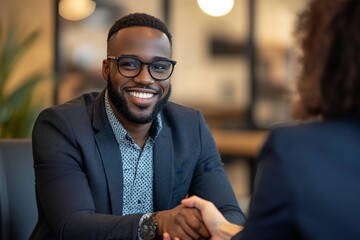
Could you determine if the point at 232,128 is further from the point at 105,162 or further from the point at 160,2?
the point at 105,162

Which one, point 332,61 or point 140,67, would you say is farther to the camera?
point 140,67

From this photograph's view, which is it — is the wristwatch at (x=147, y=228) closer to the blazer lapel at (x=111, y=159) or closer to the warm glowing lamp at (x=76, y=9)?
the blazer lapel at (x=111, y=159)

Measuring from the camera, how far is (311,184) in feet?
3.50

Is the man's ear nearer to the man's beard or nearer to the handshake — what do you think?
the man's beard

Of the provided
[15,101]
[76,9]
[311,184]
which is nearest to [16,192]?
[311,184]

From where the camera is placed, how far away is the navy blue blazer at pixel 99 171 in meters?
1.72

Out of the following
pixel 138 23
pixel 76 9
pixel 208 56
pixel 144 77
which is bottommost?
pixel 208 56

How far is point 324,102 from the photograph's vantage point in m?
1.14

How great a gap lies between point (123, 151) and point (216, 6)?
4596 mm

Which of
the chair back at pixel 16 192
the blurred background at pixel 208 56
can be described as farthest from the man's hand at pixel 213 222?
the blurred background at pixel 208 56

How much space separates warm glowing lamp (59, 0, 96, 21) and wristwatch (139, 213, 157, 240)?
16.6 feet

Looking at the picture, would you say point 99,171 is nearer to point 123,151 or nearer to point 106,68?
point 123,151

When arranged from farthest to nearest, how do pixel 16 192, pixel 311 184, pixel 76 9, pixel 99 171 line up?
pixel 76 9, pixel 16 192, pixel 99 171, pixel 311 184

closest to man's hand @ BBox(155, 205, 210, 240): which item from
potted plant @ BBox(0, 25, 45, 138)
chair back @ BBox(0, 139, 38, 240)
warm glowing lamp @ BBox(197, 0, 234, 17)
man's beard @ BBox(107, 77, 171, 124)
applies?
man's beard @ BBox(107, 77, 171, 124)
